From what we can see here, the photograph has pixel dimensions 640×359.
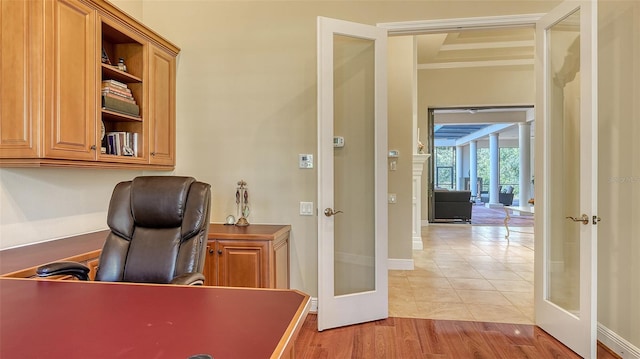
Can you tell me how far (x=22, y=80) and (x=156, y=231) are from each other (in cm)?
116

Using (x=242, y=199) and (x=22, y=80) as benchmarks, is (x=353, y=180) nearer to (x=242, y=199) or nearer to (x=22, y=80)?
(x=242, y=199)

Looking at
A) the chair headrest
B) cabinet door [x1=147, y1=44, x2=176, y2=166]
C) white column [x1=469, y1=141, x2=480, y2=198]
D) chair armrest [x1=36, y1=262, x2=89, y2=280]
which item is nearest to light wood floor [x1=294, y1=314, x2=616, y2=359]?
the chair headrest

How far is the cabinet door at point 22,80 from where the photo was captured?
6.03 ft

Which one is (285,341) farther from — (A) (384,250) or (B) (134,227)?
(A) (384,250)

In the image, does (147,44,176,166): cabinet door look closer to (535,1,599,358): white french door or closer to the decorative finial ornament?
the decorative finial ornament

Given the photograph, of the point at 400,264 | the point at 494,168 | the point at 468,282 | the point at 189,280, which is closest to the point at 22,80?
the point at 189,280

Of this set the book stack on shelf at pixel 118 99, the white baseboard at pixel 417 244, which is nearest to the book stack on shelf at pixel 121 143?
the book stack on shelf at pixel 118 99

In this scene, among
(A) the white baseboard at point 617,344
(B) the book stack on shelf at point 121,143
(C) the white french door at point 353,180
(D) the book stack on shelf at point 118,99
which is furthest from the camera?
(C) the white french door at point 353,180

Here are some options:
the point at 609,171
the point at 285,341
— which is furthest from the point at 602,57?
the point at 285,341

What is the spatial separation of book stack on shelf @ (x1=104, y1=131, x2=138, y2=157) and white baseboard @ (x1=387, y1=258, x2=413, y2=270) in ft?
10.3

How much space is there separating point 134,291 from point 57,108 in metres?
1.38

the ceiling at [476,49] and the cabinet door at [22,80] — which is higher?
the ceiling at [476,49]

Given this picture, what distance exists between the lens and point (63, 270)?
1.50 metres

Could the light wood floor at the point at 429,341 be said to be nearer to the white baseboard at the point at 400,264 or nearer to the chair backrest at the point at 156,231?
the chair backrest at the point at 156,231
